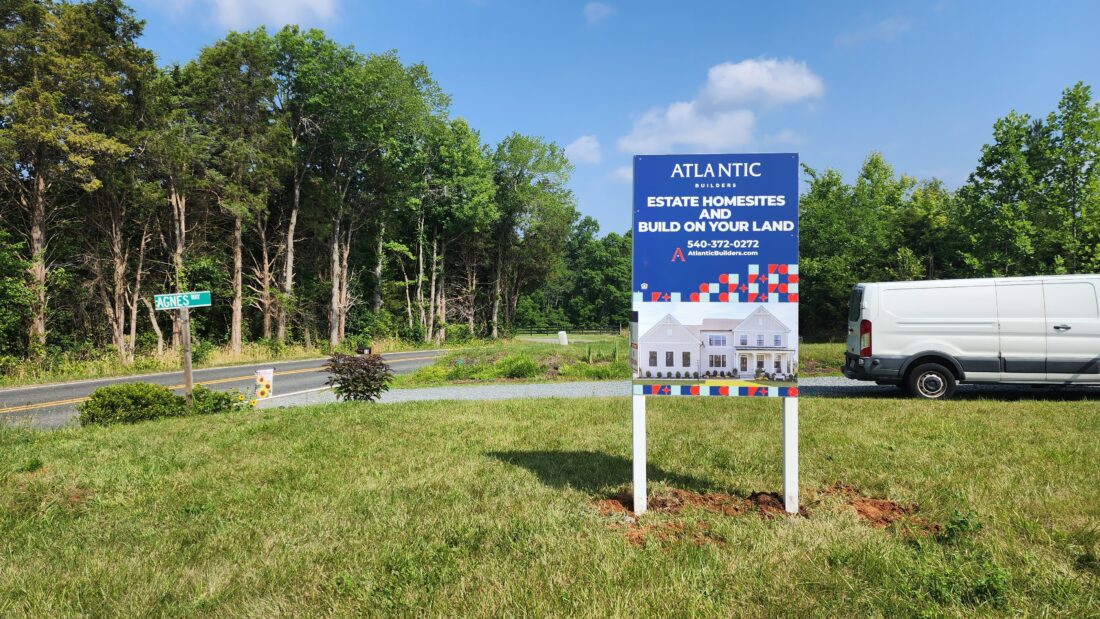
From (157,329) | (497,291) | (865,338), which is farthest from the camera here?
(497,291)

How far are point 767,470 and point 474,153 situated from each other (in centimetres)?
3360

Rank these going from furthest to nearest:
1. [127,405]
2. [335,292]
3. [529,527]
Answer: [335,292] < [127,405] < [529,527]

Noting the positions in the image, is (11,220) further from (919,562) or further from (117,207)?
(919,562)

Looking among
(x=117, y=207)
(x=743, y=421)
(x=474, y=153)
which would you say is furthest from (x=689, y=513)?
(x=474, y=153)

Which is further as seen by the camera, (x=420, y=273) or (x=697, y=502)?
(x=420, y=273)

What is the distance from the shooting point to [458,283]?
41344mm

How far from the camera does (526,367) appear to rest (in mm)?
15789

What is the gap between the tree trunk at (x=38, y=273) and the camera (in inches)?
682

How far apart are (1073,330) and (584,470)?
952 centimetres

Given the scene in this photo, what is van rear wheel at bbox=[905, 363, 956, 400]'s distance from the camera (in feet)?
32.2

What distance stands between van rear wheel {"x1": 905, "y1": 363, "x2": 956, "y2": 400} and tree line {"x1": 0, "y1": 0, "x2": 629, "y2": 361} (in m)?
23.1

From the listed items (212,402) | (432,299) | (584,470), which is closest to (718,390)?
(584,470)

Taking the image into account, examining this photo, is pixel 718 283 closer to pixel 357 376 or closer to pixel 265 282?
pixel 357 376

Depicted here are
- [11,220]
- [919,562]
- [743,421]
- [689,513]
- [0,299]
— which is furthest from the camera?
[11,220]
